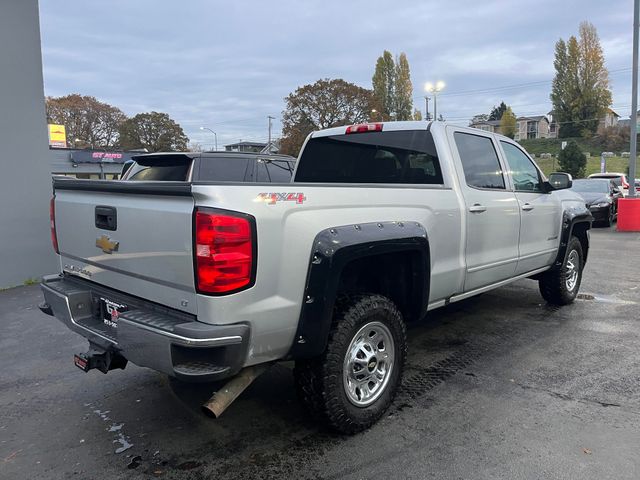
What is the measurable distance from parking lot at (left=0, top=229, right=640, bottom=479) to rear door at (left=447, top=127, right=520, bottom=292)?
0.81 meters

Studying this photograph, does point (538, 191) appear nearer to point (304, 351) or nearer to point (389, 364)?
point (389, 364)

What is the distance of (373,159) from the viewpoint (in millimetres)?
4625

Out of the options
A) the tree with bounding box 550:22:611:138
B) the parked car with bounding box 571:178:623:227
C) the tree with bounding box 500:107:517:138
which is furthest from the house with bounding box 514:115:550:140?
the parked car with bounding box 571:178:623:227

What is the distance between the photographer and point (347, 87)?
4897cm

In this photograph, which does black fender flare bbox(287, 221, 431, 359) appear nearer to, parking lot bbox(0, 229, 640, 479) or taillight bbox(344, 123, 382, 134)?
parking lot bbox(0, 229, 640, 479)

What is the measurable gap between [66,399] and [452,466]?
289cm

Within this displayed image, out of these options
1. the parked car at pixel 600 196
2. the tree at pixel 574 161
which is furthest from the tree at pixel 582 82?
the parked car at pixel 600 196

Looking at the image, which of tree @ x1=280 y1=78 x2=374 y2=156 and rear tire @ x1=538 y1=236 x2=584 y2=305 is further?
tree @ x1=280 y1=78 x2=374 y2=156

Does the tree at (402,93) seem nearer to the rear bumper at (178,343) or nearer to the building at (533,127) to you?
the building at (533,127)

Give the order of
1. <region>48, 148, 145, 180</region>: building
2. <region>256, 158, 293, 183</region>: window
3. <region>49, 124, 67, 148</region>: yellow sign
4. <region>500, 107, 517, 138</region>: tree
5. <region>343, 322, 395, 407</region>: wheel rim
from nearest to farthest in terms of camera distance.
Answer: <region>343, 322, 395, 407</region>: wheel rim < <region>256, 158, 293, 183</region>: window < <region>48, 148, 145, 180</region>: building < <region>49, 124, 67, 148</region>: yellow sign < <region>500, 107, 517, 138</region>: tree

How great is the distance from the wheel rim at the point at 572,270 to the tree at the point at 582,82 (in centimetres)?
7082

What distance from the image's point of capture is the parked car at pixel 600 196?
14.8 meters

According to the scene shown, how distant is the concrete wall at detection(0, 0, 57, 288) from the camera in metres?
7.32

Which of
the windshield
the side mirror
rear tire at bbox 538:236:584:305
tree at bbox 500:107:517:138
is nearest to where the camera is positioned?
the side mirror
